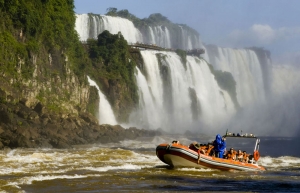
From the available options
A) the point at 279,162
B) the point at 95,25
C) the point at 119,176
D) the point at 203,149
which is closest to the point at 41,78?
the point at 279,162

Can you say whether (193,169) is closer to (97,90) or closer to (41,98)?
(41,98)

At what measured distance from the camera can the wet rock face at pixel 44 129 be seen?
41500 mm

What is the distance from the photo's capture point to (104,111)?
66562 mm

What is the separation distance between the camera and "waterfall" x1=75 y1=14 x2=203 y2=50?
85125 millimetres

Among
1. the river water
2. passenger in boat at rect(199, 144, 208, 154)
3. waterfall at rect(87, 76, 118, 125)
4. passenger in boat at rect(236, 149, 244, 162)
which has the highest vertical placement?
waterfall at rect(87, 76, 118, 125)

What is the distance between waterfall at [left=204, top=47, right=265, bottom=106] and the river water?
79.2m

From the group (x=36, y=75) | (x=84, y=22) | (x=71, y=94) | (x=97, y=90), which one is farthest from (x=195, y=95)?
(x=36, y=75)

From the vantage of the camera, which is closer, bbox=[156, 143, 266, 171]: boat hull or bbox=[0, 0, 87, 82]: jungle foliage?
bbox=[156, 143, 266, 171]: boat hull

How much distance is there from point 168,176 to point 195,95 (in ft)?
208

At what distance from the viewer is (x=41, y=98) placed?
167ft

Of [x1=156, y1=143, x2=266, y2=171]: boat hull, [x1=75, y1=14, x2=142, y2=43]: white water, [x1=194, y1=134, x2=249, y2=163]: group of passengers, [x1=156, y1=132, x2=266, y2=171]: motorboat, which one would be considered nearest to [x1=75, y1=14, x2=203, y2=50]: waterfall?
[x1=75, y1=14, x2=142, y2=43]: white water

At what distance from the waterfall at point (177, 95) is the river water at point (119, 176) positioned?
136ft

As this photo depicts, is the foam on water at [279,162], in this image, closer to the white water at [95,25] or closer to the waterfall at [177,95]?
the waterfall at [177,95]

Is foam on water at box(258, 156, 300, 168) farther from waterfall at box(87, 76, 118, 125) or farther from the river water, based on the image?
waterfall at box(87, 76, 118, 125)
